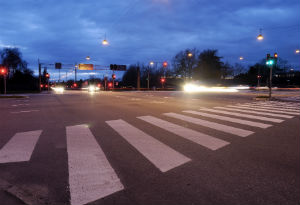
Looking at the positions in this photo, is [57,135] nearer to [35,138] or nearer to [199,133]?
[35,138]

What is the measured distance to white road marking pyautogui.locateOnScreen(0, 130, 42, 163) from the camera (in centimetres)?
396

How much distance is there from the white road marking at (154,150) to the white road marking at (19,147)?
2.29 metres

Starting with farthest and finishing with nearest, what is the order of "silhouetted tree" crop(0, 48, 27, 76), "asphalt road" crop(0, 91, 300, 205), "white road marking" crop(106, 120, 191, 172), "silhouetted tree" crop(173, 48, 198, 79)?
"silhouetted tree" crop(173, 48, 198, 79) → "silhouetted tree" crop(0, 48, 27, 76) → "white road marking" crop(106, 120, 191, 172) → "asphalt road" crop(0, 91, 300, 205)

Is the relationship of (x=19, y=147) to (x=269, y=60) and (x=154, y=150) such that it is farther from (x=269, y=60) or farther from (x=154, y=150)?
(x=269, y=60)

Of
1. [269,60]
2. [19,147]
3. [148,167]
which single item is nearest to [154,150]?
[148,167]

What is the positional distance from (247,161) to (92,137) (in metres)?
3.92

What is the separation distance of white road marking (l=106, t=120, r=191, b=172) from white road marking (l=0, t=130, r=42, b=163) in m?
2.29

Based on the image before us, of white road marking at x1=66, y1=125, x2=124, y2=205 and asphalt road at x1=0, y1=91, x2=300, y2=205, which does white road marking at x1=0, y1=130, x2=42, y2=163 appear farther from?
white road marking at x1=66, y1=125, x2=124, y2=205

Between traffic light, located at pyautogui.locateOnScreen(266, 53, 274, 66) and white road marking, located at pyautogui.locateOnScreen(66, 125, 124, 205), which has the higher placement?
traffic light, located at pyautogui.locateOnScreen(266, 53, 274, 66)

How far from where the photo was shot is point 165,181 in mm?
3092

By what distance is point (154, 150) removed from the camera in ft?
14.8

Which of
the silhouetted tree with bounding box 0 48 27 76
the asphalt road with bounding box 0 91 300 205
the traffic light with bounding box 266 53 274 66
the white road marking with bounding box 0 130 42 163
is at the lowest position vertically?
the asphalt road with bounding box 0 91 300 205

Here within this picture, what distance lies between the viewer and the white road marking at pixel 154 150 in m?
3.77

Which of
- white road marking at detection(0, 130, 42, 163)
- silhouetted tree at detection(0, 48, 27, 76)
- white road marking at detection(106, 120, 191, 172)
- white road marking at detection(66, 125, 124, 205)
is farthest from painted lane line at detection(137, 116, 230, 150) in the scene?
silhouetted tree at detection(0, 48, 27, 76)
